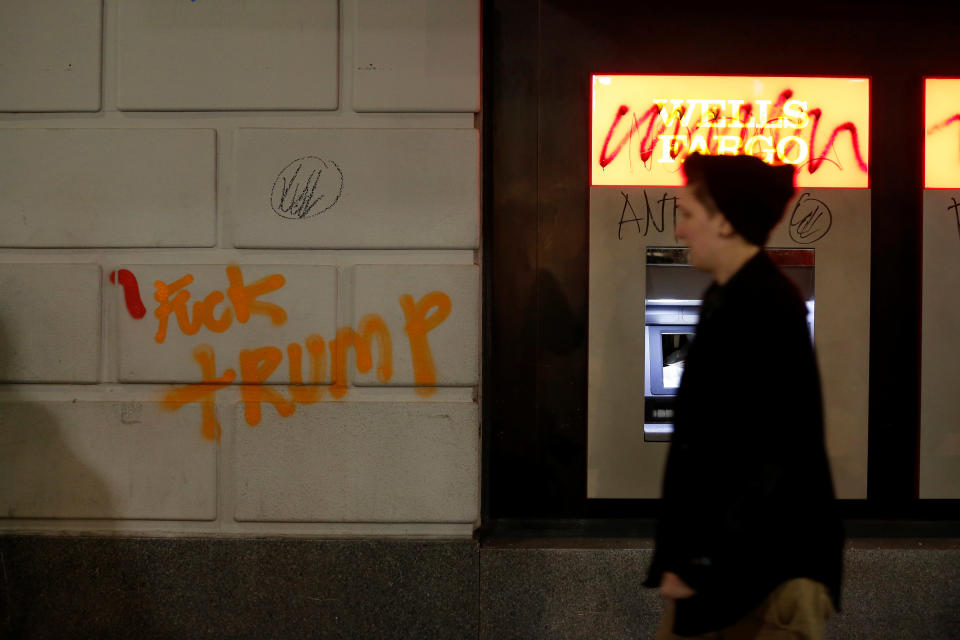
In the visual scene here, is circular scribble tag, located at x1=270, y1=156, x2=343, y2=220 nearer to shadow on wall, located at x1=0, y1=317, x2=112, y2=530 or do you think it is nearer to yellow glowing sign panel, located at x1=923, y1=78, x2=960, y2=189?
shadow on wall, located at x1=0, y1=317, x2=112, y2=530

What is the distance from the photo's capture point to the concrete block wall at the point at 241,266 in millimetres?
3895

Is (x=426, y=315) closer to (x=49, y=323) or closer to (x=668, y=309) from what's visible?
(x=668, y=309)

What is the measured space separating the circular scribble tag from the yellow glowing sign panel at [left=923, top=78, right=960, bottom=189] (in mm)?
2850

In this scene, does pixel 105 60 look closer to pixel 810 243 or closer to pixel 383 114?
pixel 383 114

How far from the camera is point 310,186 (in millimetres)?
3910

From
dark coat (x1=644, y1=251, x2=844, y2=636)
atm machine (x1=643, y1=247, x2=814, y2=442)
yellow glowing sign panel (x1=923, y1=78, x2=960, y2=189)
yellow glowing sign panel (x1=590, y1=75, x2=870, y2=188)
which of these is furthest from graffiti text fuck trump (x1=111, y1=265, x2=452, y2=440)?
yellow glowing sign panel (x1=923, y1=78, x2=960, y2=189)

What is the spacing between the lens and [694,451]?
80.7 inches

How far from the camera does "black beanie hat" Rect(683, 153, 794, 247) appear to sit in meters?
2.20

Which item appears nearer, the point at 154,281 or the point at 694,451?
the point at 694,451

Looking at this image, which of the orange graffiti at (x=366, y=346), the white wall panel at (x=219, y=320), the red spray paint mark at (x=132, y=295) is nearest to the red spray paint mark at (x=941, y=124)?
the orange graffiti at (x=366, y=346)

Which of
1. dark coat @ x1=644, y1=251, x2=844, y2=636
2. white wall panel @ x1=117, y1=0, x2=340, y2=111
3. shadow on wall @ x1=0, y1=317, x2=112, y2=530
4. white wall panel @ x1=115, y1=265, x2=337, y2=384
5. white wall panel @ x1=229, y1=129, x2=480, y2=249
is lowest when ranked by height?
shadow on wall @ x1=0, y1=317, x2=112, y2=530

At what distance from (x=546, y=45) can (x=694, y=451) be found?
2728mm

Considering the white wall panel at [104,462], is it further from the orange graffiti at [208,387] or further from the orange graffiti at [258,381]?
the orange graffiti at [258,381]

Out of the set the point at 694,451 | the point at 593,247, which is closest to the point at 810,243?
the point at 593,247
